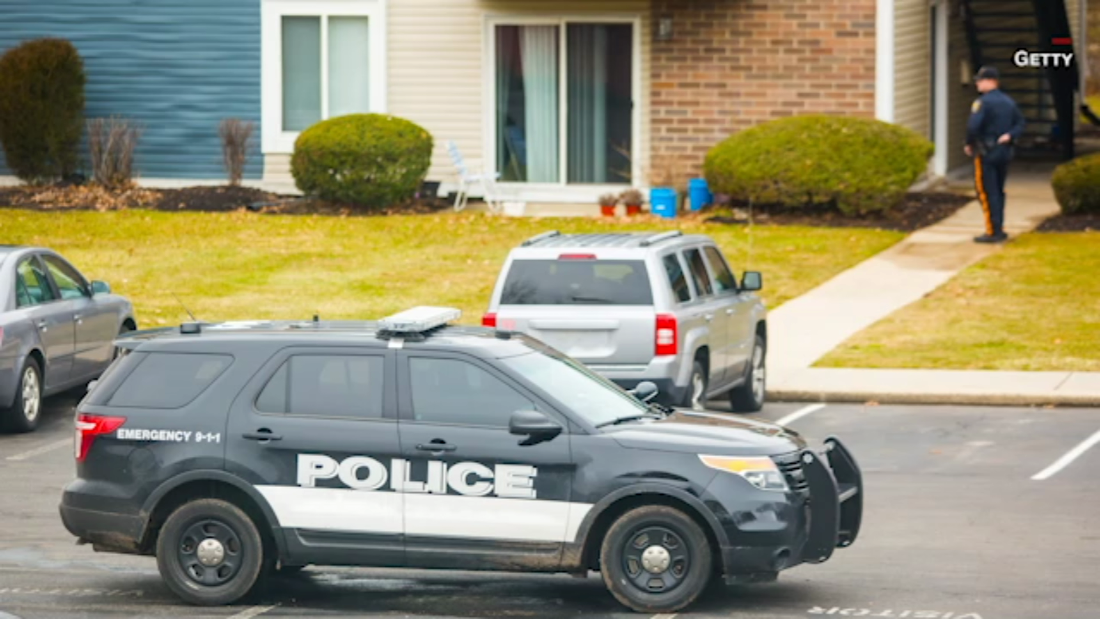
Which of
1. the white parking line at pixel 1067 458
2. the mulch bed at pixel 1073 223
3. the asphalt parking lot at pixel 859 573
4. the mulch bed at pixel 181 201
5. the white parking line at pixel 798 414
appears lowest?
the white parking line at pixel 798 414

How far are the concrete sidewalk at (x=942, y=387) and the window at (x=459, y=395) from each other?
27.1 ft

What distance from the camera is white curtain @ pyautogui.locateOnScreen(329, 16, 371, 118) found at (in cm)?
3012

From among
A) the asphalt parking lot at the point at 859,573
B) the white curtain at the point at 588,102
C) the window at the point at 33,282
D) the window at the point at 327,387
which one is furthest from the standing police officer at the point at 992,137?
the window at the point at 327,387

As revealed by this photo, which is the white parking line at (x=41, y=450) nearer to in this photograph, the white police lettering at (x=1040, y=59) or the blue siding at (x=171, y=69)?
the blue siding at (x=171, y=69)

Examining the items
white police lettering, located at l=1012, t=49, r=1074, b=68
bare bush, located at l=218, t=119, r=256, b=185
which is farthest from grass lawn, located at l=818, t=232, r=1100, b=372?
bare bush, located at l=218, t=119, r=256, b=185

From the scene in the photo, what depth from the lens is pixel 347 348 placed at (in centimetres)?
989

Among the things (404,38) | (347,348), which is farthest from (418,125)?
(347,348)

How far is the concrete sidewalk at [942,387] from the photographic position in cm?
1708

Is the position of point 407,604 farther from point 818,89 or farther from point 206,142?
point 206,142

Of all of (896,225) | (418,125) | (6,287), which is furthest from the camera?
(418,125)

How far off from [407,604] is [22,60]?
2156 centimetres

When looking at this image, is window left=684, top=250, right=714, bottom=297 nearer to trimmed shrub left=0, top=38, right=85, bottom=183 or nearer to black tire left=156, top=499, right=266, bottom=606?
black tire left=156, top=499, right=266, bottom=606

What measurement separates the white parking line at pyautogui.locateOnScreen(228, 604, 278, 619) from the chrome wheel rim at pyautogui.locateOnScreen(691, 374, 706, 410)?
19.8ft

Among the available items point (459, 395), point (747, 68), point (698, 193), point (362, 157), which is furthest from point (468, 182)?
point (459, 395)
